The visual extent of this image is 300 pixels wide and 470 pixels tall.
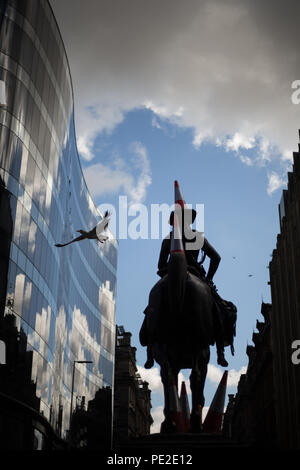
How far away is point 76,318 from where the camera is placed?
203ft

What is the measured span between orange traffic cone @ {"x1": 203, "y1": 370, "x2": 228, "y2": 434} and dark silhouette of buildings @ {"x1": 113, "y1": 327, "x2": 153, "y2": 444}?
229ft

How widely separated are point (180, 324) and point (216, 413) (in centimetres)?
153

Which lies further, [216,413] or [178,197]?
[178,197]

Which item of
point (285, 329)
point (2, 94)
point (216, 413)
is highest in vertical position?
point (2, 94)

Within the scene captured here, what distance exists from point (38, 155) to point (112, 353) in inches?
1504

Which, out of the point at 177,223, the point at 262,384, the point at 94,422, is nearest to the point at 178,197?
the point at 177,223

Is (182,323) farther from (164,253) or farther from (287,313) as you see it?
(287,313)

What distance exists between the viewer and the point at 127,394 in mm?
83375

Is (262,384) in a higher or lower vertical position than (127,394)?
lower

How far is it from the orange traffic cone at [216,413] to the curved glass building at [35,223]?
25583 millimetres

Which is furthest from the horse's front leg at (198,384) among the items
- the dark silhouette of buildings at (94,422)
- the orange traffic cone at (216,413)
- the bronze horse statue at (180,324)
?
the dark silhouette of buildings at (94,422)

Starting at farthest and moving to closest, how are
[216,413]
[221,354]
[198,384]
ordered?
[221,354], [198,384], [216,413]

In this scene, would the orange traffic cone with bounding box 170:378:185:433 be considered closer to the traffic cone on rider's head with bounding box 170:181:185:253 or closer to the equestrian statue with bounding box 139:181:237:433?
the equestrian statue with bounding box 139:181:237:433

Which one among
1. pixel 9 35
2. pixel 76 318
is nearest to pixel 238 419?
pixel 76 318
